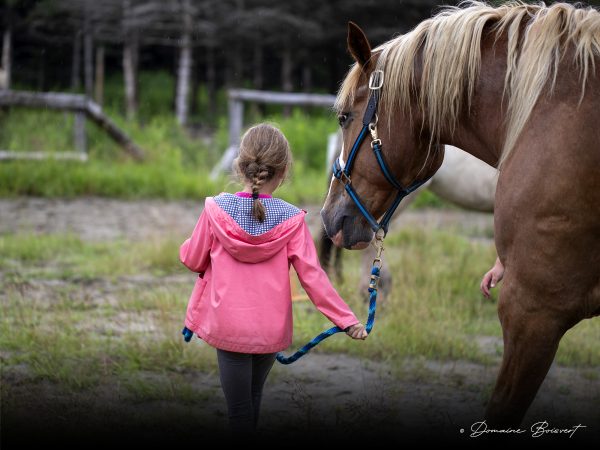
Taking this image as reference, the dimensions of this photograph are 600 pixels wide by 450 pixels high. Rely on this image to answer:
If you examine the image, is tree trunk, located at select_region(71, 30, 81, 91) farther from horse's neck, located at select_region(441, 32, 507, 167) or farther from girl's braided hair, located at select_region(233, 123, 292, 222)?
horse's neck, located at select_region(441, 32, 507, 167)

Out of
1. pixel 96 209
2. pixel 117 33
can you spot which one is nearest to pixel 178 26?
pixel 117 33

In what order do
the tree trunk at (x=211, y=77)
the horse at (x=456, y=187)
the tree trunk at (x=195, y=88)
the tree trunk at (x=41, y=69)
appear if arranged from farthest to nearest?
the tree trunk at (x=195, y=88) < the tree trunk at (x=211, y=77) < the tree trunk at (x=41, y=69) < the horse at (x=456, y=187)

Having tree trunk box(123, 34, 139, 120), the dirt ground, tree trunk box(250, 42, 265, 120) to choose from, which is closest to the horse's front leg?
the dirt ground

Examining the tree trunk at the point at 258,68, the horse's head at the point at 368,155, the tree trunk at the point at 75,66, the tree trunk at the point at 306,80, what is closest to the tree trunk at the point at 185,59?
the tree trunk at the point at 258,68

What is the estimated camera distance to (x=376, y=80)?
2.91 metres

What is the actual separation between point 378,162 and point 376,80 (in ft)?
0.99

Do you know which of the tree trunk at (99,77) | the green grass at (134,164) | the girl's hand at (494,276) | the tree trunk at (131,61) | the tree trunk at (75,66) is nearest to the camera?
the girl's hand at (494,276)

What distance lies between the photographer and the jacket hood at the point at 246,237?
9.07ft

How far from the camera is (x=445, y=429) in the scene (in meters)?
3.60

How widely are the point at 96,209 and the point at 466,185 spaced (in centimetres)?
503

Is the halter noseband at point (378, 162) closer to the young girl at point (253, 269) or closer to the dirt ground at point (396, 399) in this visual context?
the young girl at point (253, 269)

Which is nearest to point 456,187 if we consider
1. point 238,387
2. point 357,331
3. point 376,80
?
point 376,80

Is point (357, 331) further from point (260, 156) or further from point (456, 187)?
point (456, 187)

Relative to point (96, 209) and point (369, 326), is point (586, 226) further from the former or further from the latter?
point (96, 209)
